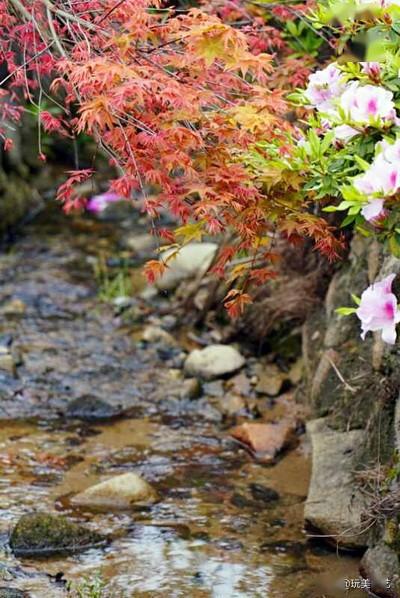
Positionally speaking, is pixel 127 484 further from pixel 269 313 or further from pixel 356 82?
pixel 356 82

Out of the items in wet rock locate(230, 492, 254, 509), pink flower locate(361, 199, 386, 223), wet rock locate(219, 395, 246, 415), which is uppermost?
pink flower locate(361, 199, 386, 223)

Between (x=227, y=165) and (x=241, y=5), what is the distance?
2083 mm

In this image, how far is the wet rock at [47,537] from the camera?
431 cm

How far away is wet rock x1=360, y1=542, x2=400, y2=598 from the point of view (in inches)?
153

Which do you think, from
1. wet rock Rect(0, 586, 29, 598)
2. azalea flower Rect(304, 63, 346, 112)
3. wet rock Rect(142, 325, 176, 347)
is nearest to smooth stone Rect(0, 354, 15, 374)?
wet rock Rect(142, 325, 176, 347)

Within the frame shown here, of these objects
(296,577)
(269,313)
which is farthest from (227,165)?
(269,313)

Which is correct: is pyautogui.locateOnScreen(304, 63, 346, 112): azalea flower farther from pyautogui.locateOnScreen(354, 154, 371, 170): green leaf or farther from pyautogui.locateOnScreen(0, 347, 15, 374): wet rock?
pyautogui.locateOnScreen(0, 347, 15, 374): wet rock

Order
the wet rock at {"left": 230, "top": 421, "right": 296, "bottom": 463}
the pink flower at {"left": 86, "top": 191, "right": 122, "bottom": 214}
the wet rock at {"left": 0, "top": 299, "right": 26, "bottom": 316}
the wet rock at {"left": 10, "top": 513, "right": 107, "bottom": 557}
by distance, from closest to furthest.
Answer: the wet rock at {"left": 10, "top": 513, "right": 107, "bottom": 557} < the wet rock at {"left": 230, "top": 421, "right": 296, "bottom": 463} < the wet rock at {"left": 0, "top": 299, "right": 26, "bottom": 316} < the pink flower at {"left": 86, "top": 191, "right": 122, "bottom": 214}

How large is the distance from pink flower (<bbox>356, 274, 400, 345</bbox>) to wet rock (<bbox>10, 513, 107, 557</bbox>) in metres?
2.14

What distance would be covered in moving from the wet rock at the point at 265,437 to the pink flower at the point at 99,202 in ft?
13.7

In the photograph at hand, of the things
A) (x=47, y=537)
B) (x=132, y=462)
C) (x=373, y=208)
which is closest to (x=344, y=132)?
(x=373, y=208)

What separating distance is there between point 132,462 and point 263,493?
76 cm

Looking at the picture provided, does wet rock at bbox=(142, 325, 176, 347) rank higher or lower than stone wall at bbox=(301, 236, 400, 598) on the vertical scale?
lower

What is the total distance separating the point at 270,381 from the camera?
20.7 ft
